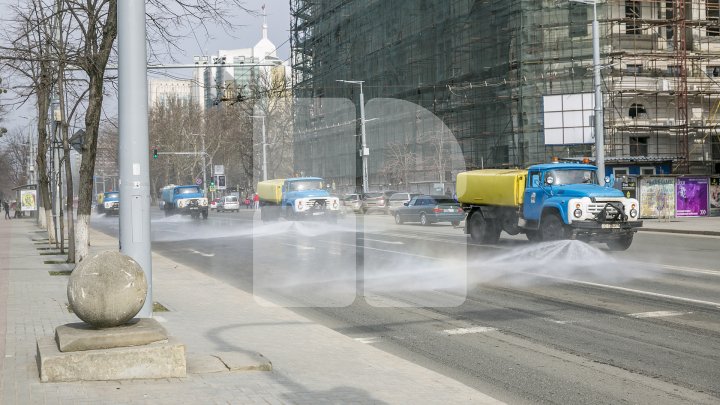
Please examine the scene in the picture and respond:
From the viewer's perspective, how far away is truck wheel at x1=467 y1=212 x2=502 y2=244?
74.9ft

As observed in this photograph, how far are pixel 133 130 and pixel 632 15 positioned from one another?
2064 inches

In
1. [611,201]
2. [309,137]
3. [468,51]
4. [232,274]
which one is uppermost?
[468,51]

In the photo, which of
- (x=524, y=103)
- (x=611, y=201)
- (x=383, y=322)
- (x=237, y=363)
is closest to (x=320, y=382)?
(x=237, y=363)

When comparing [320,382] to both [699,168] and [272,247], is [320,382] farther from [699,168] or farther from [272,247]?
[699,168]

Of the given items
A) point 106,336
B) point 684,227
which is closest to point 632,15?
point 684,227

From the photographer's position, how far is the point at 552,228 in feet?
67.0

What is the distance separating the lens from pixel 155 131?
254 feet

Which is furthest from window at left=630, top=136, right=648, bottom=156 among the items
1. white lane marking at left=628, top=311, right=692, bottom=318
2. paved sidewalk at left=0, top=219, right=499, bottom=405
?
paved sidewalk at left=0, top=219, right=499, bottom=405

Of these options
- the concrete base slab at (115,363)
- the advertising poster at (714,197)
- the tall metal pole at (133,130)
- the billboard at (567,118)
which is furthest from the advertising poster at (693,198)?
the concrete base slab at (115,363)

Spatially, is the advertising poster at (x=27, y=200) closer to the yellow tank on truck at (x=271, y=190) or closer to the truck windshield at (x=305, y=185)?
the yellow tank on truck at (x=271, y=190)

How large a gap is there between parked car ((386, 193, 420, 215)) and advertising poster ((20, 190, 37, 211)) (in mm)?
39121

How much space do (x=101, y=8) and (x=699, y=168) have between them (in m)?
45.2

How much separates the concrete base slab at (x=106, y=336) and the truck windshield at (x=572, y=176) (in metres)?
15.4

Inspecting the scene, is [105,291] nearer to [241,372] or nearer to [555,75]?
[241,372]
